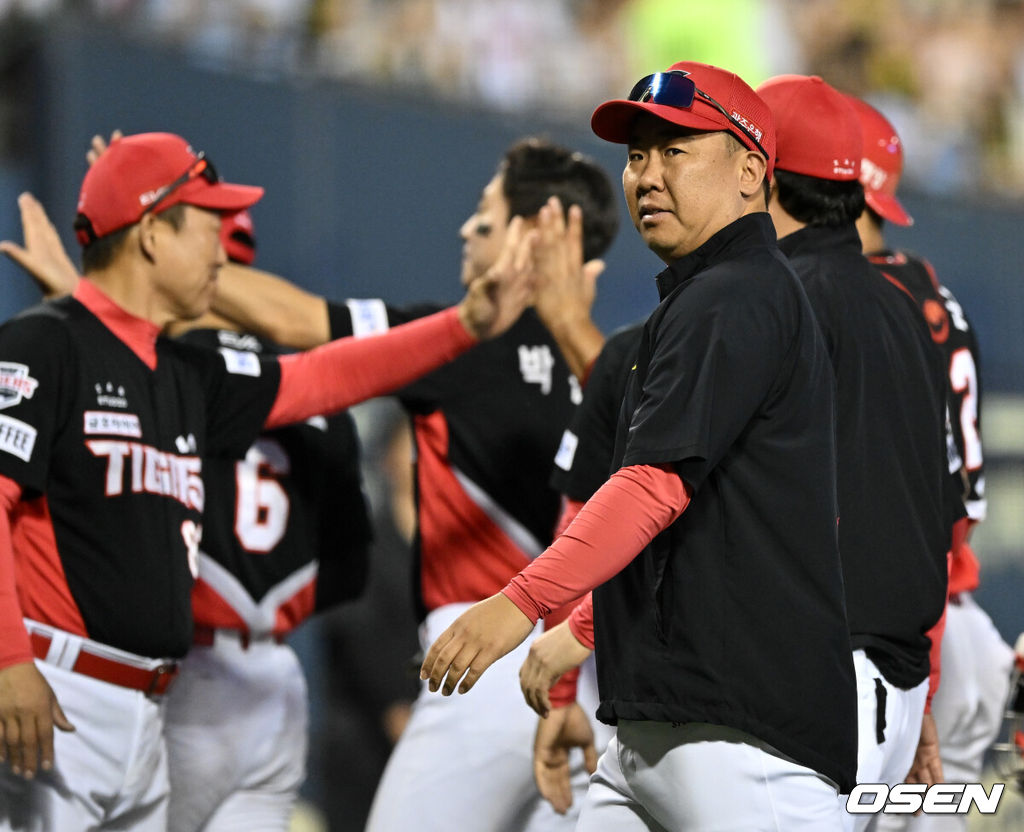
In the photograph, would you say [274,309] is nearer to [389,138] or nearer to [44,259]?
[44,259]

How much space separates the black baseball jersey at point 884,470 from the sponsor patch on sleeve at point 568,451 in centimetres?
67

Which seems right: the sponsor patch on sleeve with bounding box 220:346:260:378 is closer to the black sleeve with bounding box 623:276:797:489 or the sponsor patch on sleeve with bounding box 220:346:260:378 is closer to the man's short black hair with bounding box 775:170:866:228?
the man's short black hair with bounding box 775:170:866:228

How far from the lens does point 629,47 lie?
862 centimetres

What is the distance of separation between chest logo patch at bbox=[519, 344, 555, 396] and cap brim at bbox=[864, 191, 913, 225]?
959mm

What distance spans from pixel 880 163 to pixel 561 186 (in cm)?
87

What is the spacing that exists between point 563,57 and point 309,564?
15.2ft

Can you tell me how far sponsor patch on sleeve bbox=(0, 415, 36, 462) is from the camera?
118 inches

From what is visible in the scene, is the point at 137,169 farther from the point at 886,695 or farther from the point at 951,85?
the point at 951,85

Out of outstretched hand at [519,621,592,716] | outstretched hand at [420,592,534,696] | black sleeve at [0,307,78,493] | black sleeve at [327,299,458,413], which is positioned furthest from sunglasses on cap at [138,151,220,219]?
outstretched hand at [420,592,534,696]

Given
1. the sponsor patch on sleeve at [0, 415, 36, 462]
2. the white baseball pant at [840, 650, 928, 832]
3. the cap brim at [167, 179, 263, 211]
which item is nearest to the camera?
the white baseball pant at [840, 650, 928, 832]

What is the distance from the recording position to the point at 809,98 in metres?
3.12

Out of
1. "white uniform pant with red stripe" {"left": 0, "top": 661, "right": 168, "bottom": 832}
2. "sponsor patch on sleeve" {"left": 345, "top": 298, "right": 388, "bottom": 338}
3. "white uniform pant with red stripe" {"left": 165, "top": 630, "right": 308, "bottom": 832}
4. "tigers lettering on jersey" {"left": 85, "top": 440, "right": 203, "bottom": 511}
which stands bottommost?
"white uniform pant with red stripe" {"left": 165, "top": 630, "right": 308, "bottom": 832}

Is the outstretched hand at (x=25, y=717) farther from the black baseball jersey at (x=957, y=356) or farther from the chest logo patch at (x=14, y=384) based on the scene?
the black baseball jersey at (x=957, y=356)

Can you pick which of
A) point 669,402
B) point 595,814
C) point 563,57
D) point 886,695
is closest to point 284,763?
point 595,814
